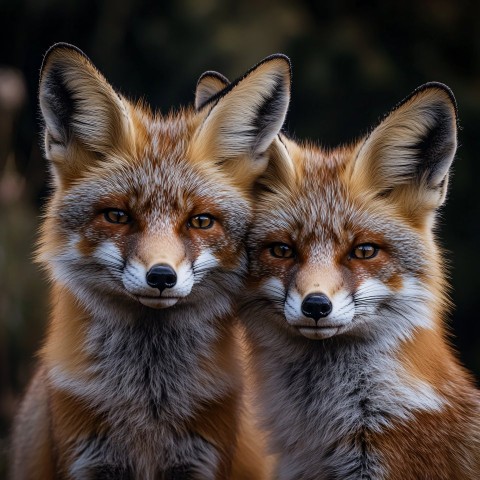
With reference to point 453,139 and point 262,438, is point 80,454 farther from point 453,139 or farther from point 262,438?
point 453,139

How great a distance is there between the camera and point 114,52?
12305 millimetres

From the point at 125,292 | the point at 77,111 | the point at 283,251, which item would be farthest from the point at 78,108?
the point at 283,251

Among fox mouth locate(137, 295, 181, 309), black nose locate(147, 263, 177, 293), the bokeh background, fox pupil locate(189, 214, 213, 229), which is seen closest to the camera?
black nose locate(147, 263, 177, 293)

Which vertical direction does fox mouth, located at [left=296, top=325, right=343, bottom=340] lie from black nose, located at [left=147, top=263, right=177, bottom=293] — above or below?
below

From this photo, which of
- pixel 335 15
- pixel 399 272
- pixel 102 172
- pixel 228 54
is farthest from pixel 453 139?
pixel 335 15

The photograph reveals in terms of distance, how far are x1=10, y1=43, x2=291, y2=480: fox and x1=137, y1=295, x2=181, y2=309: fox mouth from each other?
0.17m

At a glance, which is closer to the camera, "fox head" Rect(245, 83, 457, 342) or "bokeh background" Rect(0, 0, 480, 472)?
Result: "fox head" Rect(245, 83, 457, 342)


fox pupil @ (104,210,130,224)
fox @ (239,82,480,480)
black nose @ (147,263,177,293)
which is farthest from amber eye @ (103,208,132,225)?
fox @ (239,82,480,480)

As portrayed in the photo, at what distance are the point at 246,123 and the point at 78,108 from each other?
750 millimetres

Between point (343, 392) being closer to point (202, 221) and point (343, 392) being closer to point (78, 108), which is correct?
point (202, 221)

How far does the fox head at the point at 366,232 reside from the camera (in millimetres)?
4223

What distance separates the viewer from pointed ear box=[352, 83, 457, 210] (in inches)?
174

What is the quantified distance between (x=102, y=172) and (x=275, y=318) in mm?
985

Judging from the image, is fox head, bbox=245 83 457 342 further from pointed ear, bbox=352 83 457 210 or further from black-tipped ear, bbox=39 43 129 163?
black-tipped ear, bbox=39 43 129 163
